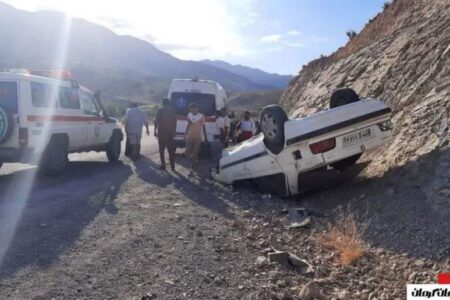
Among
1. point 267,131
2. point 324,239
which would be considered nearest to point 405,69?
point 267,131

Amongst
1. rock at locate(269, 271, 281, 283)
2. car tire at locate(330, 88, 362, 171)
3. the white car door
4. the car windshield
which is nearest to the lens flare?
the white car door

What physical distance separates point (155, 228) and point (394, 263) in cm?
299

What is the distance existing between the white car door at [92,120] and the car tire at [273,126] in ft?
19.8

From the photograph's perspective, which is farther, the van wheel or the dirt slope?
the van wheel

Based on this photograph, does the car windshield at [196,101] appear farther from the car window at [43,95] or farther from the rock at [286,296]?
the rock at [286,296]

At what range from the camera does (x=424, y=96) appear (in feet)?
28.7

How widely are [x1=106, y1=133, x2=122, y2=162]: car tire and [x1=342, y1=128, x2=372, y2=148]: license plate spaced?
26.4 feet

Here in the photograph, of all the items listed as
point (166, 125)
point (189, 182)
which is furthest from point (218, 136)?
point (189, 182)

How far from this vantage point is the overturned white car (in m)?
7.70

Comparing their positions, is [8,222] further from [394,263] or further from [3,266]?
[394,263]

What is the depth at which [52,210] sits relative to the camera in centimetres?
755

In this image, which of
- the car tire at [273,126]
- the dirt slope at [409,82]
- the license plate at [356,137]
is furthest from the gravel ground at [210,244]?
the car tire at [273,126]

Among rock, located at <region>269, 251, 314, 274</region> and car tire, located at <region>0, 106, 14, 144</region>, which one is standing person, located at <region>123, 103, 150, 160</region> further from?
rock, located at <region>269, 251, 314, 274</region>

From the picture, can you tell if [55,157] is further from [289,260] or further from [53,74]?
[289,260]
